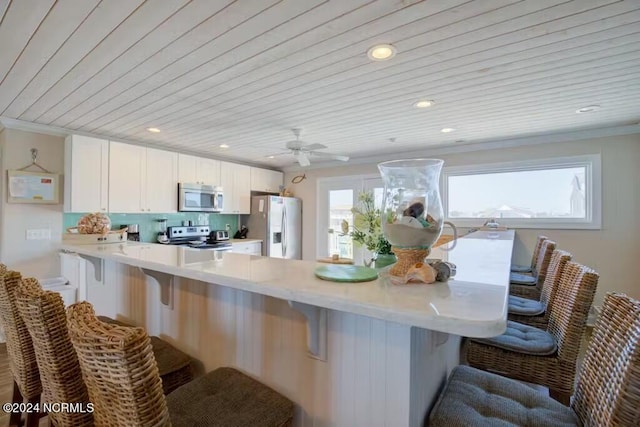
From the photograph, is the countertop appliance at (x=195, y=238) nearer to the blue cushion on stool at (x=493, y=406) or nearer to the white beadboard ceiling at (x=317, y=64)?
the white beadboard ceiling at (x=317, y=64)

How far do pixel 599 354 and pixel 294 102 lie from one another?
251 centimetres

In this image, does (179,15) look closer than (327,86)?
Yes

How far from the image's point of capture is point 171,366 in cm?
135

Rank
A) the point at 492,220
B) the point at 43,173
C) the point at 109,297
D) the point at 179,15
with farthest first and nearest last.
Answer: the point at 492,220
the point at 43,173
the point at 109,297
the point at 179,15

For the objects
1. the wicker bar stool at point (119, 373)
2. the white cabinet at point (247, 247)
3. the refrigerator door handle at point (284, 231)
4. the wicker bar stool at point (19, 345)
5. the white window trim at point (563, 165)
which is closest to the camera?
the wicker bar stool at point (119, 373)

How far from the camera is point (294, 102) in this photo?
8.80ft

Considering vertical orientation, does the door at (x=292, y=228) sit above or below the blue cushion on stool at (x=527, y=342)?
above

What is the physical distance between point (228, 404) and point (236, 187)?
4.47 metres

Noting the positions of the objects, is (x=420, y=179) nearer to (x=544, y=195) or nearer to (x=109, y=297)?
(x=109, y=297)

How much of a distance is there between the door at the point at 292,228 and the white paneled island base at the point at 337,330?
393cm

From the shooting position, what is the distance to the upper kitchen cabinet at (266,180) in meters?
5.53

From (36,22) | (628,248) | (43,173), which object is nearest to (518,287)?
(628,248)

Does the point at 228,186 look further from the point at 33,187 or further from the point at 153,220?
the point at 33,187

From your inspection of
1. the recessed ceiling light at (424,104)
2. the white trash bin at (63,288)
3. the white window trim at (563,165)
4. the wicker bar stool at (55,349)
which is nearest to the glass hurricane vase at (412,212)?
the wicker bar stool at (55,349)
